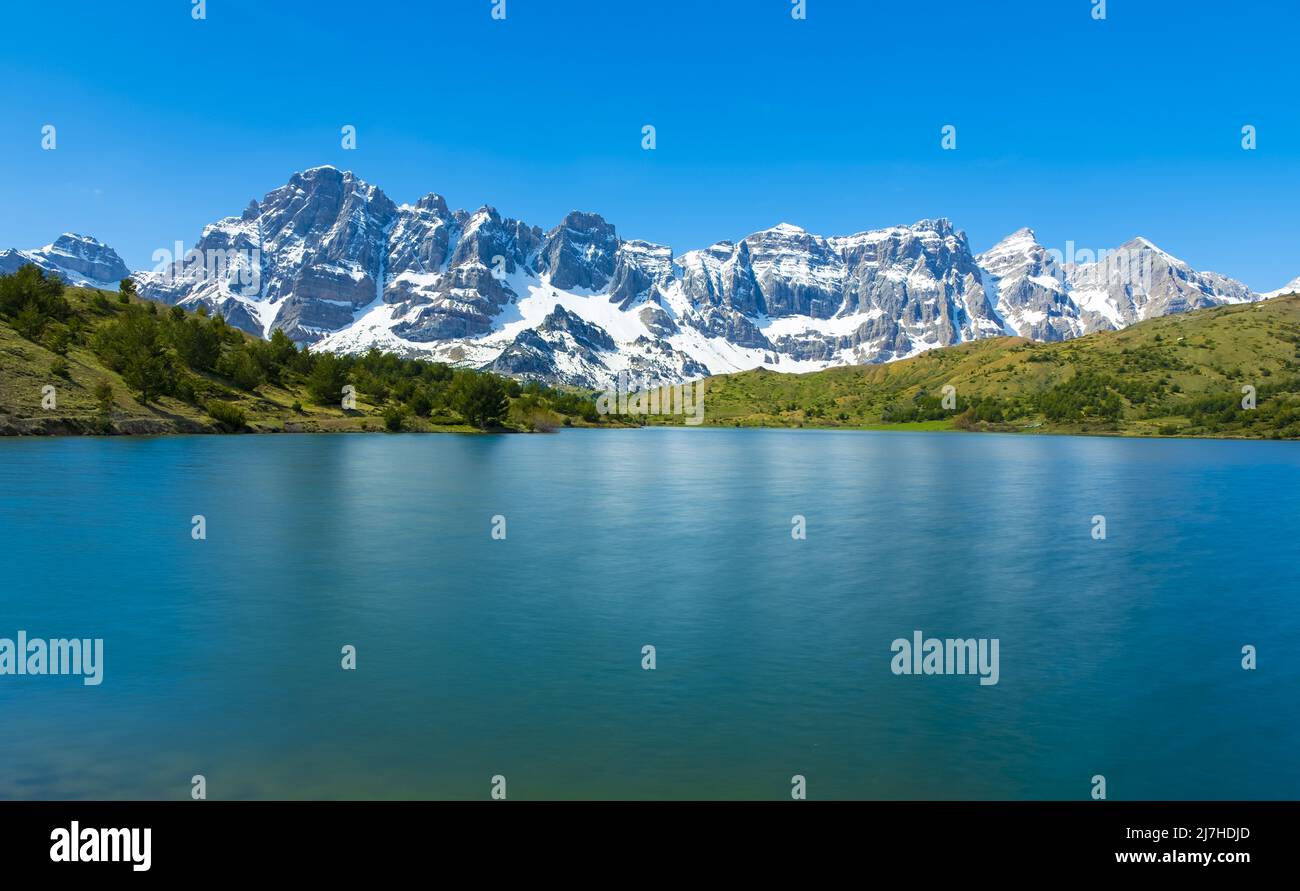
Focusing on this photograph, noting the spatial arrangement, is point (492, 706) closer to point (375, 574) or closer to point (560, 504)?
point (375, 574)

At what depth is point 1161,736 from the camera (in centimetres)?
2323

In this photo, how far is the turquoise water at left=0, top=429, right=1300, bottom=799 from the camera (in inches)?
792

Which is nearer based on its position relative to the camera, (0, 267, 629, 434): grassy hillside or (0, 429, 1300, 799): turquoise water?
(0, 429, 1300, 799): turquoise water

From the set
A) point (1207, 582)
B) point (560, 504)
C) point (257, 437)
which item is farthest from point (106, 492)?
point (257, 437)

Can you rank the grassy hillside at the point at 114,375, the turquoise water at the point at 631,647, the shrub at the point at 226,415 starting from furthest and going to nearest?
1. the shrub at the point at 226,415
2. the grassy hillside at the point at 114,375
3. the turquoise water at the point at 631,647

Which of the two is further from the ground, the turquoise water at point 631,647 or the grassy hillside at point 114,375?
the grassy hillside at point 114,375

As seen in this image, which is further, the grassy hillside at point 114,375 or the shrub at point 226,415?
the shrub at point 226,415

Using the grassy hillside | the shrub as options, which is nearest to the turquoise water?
the grassy hillside

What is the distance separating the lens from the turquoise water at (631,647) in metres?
20.1

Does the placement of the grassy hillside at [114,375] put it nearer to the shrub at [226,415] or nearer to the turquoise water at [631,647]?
the shrub at [226,415]

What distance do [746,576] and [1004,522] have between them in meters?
34.7
